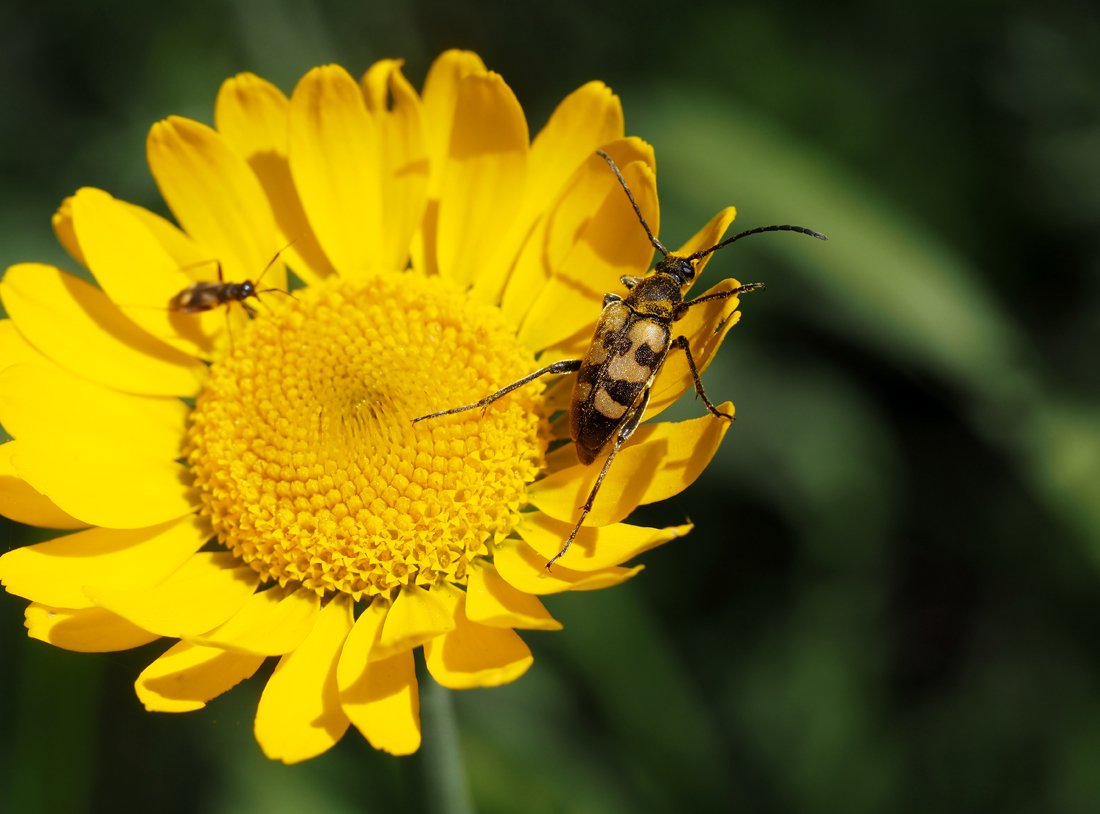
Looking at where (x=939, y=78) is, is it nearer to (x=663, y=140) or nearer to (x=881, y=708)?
(x=663, y=140)

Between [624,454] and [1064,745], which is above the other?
[624,454]

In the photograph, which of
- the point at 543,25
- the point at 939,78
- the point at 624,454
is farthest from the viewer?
the point at 543,25

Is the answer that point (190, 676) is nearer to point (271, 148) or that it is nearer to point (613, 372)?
point (613, 372)

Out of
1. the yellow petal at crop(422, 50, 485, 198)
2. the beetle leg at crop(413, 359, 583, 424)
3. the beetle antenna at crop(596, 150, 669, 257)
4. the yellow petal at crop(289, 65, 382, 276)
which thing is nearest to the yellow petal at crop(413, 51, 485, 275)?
the yellow petal at crop(422, 50, 485, 198)

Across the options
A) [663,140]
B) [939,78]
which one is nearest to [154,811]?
[663,140]

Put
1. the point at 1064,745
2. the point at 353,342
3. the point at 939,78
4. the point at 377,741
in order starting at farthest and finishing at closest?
the point at 939,78 → the point at 1064,745 → the point at 353,342 → the point at 377,741

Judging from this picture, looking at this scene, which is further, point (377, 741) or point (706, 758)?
point (706, 758)

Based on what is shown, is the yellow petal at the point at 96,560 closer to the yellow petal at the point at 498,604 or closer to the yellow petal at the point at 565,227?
the yellow petal at the point at 498,604
